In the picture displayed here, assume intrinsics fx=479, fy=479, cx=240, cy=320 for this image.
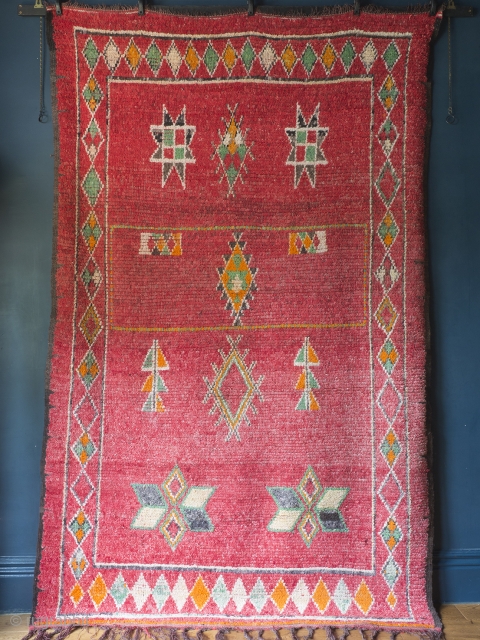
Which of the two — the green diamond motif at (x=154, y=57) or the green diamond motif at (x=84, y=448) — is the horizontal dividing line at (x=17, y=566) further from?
the green diamond motif at (x=154, y=57)

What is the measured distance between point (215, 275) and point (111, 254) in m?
0.35

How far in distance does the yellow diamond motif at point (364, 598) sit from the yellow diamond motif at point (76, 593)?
90cm

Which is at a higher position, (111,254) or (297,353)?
(111,254)

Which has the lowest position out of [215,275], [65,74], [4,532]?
[4,532]

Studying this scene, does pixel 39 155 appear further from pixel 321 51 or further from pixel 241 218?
pixel 321 51

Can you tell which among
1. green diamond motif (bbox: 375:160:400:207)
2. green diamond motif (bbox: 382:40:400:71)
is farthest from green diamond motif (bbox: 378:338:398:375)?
green diamond motif (bbox: 382:40:400:71)

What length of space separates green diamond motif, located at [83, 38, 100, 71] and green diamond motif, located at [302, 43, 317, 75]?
68 centimetres

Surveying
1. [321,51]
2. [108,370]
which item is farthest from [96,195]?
[321,51]

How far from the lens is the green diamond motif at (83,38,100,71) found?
1.58m

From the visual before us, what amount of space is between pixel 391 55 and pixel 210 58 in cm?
60

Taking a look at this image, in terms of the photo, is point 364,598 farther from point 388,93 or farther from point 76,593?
point 388,93

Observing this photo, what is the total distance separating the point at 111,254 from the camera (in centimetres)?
159

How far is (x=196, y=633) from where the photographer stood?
4.93 ft

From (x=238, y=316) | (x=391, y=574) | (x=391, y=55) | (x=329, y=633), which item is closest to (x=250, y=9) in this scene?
(x=391, y=55)
